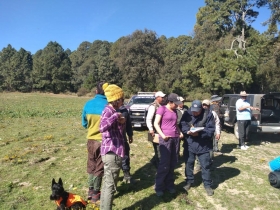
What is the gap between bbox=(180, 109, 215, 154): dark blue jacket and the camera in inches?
195

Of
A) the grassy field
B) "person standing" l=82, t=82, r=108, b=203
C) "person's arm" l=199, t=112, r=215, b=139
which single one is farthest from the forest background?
"person standing" l=82, t=82, r=108, b=203

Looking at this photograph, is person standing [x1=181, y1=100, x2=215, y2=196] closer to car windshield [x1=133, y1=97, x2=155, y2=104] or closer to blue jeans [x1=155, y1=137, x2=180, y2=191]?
blue jeans [x1=155, y1=137, x2=180, y2=191]

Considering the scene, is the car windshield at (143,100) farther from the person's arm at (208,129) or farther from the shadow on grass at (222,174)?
the person's arm at (208,129)

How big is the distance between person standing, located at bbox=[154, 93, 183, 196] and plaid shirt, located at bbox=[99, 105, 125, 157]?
123 centimetres

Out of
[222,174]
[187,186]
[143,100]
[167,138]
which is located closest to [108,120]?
[167,138]

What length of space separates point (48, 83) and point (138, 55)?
28303 mm

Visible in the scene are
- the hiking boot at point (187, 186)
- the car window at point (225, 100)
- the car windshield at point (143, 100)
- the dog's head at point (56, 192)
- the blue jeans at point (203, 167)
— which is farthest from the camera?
the car windshield at point (143, 100)

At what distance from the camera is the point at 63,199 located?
3924mm

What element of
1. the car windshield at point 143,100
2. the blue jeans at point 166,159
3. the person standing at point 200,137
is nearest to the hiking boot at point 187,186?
the person standing at point 200,137

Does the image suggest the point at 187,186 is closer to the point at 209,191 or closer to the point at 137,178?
the point at 209,191

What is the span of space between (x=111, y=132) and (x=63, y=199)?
1.39 metres

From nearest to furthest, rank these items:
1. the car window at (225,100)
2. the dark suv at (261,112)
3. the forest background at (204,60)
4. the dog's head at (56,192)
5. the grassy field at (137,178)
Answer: the dog's head at (56,192) → the grassy field at (137,178) → the dark suv at (261,112) → the car window at (225,100) → the forest background at (204,60)

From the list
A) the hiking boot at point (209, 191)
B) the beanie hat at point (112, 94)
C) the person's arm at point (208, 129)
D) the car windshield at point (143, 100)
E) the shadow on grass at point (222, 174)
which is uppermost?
the beanie hat at point (112, 94)

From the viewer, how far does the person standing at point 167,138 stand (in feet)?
15.5
